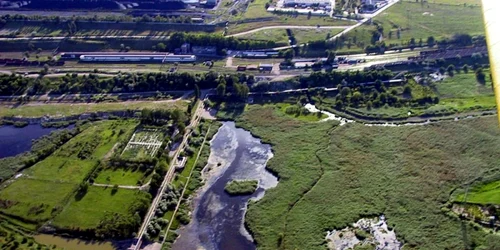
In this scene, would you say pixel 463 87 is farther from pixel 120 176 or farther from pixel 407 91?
pixel 120 176

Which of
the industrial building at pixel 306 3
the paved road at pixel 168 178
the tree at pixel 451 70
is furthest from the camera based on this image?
the industrial building at pixel 306 3

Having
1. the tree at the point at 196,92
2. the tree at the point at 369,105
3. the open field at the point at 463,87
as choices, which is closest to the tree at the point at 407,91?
the open field at the point at 463,87

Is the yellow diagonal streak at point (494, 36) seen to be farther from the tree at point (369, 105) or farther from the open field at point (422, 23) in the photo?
the open field at point (422, 23)

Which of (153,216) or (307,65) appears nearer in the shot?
(153,216)

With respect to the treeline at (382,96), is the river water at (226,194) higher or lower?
lower

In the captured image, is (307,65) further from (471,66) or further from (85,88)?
(85,88)

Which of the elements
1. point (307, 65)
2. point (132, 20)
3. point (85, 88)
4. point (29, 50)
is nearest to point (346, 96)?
point (307, 65)
